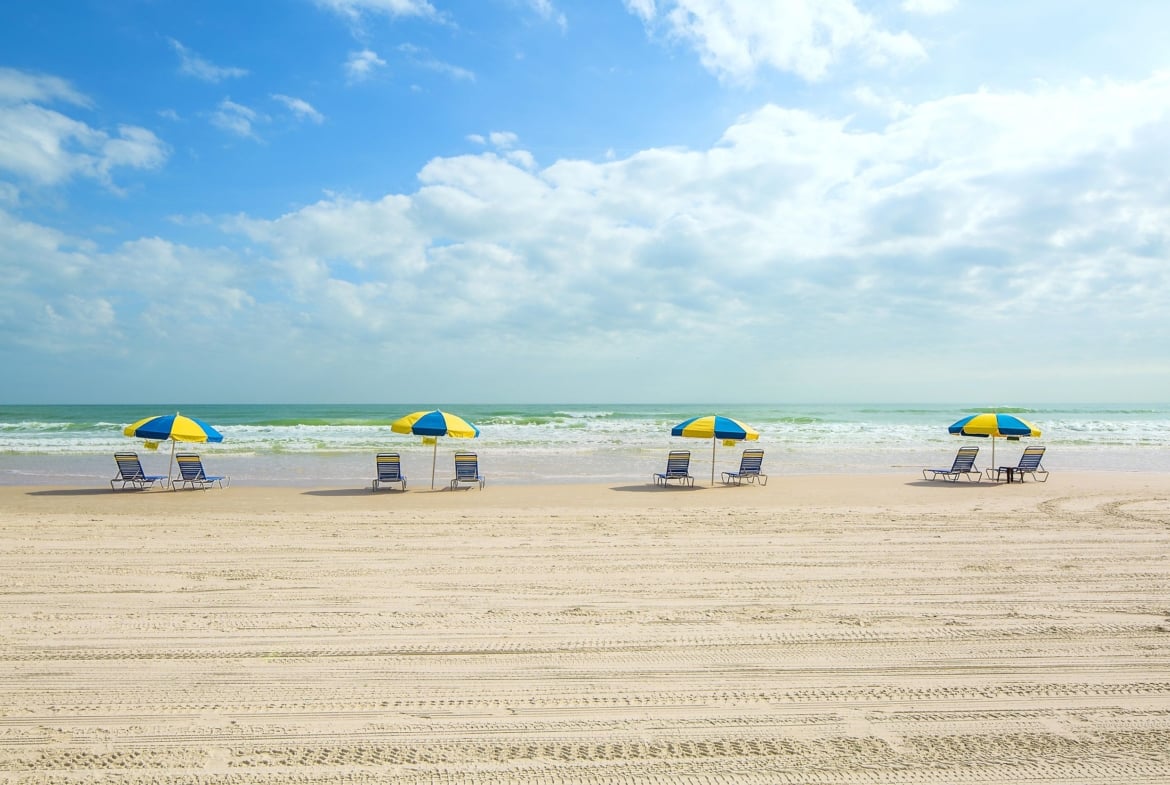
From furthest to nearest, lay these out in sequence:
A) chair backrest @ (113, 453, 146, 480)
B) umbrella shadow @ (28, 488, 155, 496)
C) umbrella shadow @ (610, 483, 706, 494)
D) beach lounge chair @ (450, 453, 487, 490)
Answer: beach lounge chair @ (450, 453, 487, 490)
umbrella shadow @ (610, 483, 706, 494)
chair backrest @ (113, 453, 146, 480)
umbrella shadow @ (28, 488, 155, 496)

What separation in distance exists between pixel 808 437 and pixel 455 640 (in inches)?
1114

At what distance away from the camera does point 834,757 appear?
3.15m

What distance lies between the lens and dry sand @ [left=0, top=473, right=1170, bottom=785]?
314cm

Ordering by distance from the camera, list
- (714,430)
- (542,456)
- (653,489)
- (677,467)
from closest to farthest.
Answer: (714,430) < (653,489) < (677,467) < (542,456)

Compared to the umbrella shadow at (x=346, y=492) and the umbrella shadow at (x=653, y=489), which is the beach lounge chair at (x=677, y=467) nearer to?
the umbrella shadow at (x=653, y=489)

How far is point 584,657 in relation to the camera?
14.1 feet

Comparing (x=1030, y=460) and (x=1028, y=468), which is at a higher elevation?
(x=1030, y=460)

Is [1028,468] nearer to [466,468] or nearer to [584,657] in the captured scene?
[466,468]

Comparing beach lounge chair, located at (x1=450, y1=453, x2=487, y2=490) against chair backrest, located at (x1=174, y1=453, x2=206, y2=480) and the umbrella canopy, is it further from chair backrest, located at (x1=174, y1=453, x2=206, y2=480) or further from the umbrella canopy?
chair backrest, located at (x1=174, y1=453, x2=206, y2=480)

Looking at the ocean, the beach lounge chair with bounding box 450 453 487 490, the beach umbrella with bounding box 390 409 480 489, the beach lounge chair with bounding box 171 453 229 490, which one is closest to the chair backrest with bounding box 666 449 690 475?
the ocean

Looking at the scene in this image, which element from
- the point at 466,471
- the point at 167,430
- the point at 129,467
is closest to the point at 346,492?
the point at 466,471

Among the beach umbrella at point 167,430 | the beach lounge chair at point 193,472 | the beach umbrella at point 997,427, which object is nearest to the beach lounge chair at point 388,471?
the beach lounge chair at point 193,472

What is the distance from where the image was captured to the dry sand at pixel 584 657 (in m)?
3.14

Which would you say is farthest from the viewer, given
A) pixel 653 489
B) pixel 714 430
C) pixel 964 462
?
pixel 964 462
